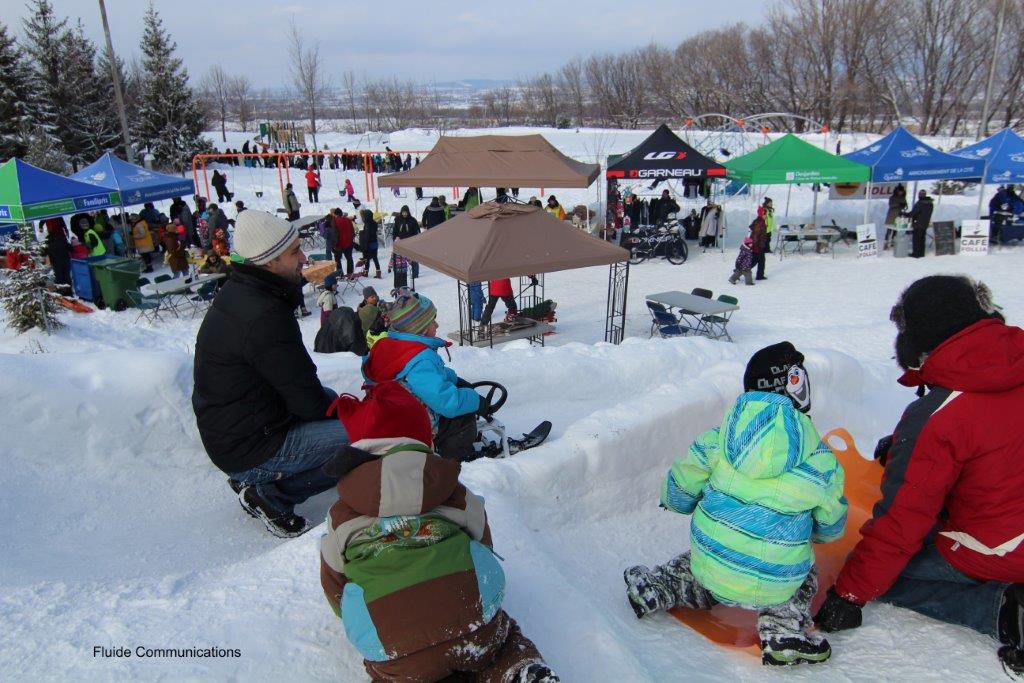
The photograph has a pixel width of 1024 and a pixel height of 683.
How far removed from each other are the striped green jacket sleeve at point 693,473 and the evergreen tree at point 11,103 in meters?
33.6

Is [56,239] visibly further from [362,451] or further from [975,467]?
[975,467]

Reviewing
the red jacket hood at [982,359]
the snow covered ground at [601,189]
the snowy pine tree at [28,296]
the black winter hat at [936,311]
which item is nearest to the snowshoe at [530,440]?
the black winter hat at [936,311]

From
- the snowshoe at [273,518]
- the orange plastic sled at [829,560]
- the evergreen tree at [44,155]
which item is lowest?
the orange plastic sled at [829,560]

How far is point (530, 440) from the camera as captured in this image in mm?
4336

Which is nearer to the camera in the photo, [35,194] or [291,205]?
[35,194]

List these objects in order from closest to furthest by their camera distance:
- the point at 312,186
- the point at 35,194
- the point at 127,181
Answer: the point at 35,194
the point at 127,181
the point at 312,186

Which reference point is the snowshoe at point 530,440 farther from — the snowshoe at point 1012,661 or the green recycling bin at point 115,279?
the green recycling bin at point 115,279

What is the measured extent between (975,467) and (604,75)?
61310 millimetres

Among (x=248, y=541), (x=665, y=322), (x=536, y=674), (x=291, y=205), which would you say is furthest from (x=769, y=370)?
(x=291, y=205)

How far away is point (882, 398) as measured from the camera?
5.75m

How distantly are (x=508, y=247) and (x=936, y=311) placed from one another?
5554 mm

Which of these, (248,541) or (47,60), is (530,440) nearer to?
(248,541)

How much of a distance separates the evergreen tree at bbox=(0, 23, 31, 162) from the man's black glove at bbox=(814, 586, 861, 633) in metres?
34.2

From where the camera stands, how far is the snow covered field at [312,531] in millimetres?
2225
